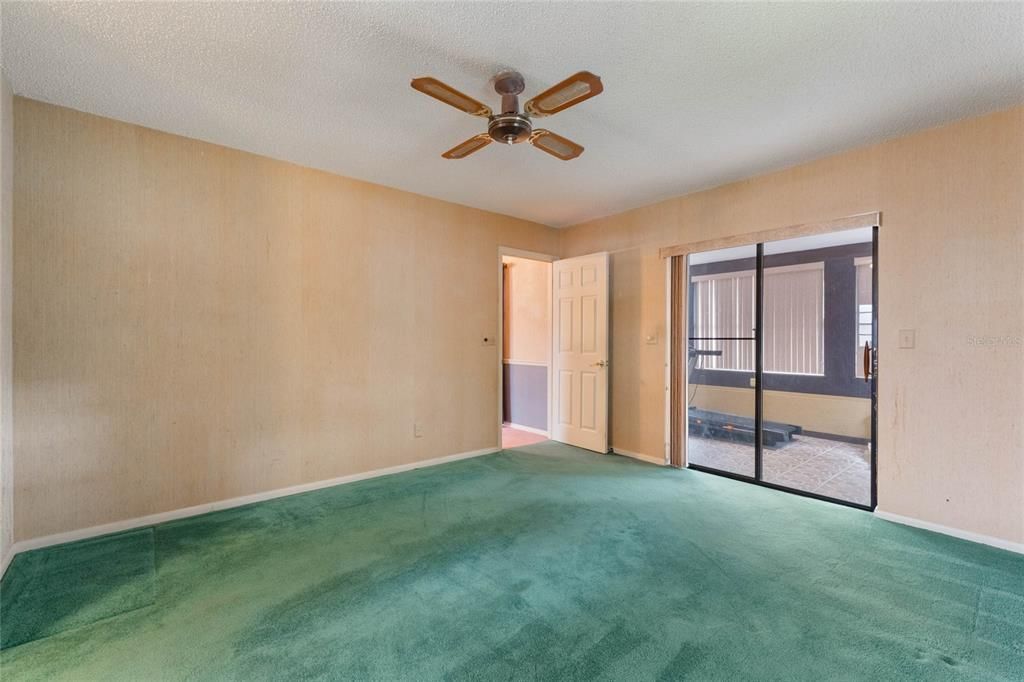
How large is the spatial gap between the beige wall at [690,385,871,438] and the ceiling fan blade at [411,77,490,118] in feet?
12.2

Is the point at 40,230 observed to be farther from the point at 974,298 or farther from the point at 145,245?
the point at 974,298

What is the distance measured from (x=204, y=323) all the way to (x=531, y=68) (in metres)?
2.78

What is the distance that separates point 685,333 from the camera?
161 inches

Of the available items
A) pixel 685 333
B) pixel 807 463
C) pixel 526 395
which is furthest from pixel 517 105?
pixel 526 395

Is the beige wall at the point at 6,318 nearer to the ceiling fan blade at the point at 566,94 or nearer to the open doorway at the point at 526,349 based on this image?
the ceiling fan blade at the point at 566,94

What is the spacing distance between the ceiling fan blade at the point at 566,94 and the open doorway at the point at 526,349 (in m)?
3.17

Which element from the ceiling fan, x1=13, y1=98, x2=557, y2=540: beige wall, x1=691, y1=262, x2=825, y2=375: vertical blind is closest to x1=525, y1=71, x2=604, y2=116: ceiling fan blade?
the ceiling fan

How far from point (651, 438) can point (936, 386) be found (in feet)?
7.16

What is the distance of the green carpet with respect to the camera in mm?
1593

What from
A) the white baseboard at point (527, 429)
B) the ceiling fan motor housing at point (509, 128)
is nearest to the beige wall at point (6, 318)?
the ceiling fan motor housing at point (509, 128)

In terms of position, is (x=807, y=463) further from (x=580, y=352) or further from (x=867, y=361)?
(x=580, y=352)

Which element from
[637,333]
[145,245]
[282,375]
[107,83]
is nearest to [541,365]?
[637,333]

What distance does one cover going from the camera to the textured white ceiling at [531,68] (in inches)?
71.4

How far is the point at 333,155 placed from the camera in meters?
3.21
